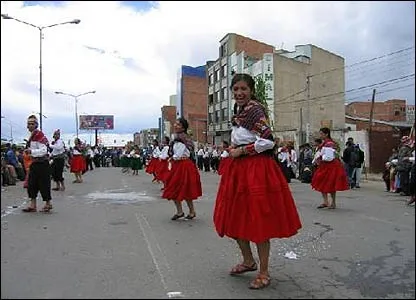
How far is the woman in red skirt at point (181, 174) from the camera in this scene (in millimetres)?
9672

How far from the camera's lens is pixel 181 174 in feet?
32.1

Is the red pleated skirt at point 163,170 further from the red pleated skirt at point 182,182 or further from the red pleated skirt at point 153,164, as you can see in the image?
the red pleated skirt at point 153,164

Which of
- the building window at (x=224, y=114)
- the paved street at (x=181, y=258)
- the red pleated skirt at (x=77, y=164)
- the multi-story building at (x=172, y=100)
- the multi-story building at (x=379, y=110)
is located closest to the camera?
the paved street at (x=181, y=258)

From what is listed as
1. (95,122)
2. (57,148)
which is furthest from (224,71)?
(57,148)

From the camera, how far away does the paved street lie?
184 inches

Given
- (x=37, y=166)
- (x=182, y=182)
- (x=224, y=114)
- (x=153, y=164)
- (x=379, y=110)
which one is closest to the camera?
(x=182, y=182)

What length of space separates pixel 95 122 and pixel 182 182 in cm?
9625

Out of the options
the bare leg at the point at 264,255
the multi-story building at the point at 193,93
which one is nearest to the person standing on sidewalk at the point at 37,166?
the bare leg at the point at 264,255

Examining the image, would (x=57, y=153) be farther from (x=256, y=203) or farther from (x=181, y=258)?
(x=256, y=203)

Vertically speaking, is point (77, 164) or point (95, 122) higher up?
point (95, 122)

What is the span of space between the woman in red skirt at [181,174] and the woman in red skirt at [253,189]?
14.3ft

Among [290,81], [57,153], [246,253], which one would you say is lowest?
[246,253]

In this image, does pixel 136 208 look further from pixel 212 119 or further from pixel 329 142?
pixel 212 119

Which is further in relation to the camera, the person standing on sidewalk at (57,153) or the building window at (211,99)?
the building window at (211,99)
